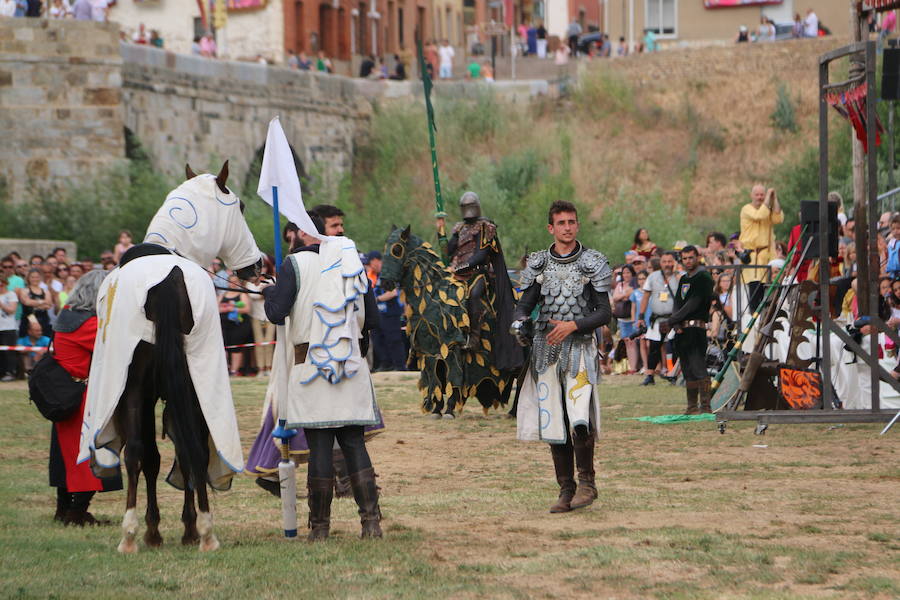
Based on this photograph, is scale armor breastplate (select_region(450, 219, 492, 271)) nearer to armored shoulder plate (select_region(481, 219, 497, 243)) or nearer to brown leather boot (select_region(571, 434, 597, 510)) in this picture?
armored shoulder plate (select_region(481, 219, 497, 243))

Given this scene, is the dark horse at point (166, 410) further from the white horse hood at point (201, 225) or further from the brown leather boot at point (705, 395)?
the brown leather boot at point (705, 395)

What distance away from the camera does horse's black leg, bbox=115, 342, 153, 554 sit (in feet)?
27.2

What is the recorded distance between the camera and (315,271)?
8570mm

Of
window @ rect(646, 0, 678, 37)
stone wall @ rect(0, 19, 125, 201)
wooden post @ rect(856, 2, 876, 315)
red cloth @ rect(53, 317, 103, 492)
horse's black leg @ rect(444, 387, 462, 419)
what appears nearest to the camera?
red cloth @ rect(53, 317, 103, 492)

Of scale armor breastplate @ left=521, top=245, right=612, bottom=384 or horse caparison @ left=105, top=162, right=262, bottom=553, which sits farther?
scale armor breastplate @ left=521, top=245, right=612, bottom=384

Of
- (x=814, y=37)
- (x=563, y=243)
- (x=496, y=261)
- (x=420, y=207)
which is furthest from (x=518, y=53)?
(x=563, y=243)

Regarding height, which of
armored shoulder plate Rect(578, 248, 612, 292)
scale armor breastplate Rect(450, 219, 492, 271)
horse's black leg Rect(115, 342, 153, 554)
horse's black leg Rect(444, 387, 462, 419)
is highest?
scale armor breastplate Rect(450, 219, 492, 271)

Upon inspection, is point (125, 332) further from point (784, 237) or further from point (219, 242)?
point (784, 237)

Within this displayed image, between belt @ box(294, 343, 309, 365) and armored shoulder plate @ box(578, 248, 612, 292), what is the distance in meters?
1.97

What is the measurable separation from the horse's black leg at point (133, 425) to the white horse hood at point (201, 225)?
30.6 inches

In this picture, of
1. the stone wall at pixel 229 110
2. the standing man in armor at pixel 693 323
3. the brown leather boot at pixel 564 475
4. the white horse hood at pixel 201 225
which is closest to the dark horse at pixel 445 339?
the standing man in armor at pixel 693 323

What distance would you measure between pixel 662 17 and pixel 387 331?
1547 inches

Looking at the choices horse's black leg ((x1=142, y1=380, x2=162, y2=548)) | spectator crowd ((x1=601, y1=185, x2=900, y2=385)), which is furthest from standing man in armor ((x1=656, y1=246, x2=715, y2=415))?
horse's black leg ((x1=142, y1=380, x2=162, y2=548))

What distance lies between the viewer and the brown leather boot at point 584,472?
31.4 ft
